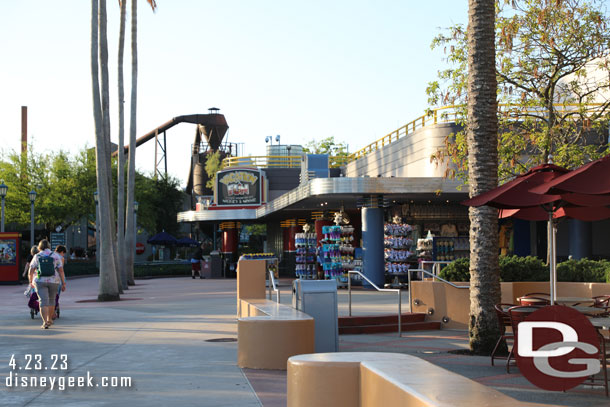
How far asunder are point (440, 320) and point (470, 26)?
6.66 metres

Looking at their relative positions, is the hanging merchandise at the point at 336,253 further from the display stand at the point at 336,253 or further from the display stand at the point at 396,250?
the display stand at the point at 396,250

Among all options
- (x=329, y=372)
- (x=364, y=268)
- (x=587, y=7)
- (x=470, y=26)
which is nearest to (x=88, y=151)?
(x=364, y=268)

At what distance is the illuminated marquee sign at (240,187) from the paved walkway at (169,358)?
32.9 metres

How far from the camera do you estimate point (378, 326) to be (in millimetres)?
15516

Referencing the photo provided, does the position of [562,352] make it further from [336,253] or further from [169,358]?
[336,253]

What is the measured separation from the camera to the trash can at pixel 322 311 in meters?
11.9

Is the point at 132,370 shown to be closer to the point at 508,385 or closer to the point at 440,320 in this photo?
the point at 508,385

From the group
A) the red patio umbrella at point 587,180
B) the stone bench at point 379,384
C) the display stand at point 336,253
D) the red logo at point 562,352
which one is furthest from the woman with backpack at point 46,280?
the display stand at point 336,253

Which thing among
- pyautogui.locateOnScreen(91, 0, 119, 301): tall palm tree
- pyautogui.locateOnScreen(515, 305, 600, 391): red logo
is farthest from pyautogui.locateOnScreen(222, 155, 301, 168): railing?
pyautogui.locateOnScreen(515, 305, 600, 391): red logo

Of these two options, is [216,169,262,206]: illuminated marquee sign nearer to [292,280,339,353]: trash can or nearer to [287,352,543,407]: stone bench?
[292,280,339,353]: trash can

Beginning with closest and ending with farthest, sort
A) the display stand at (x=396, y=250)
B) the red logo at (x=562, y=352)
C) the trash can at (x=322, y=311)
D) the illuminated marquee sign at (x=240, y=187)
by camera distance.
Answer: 1. the red logo at (x=562, y=352)
2. the trash can at (x=322, y=311)
3. the display stand at (x=396, y=250)
4. the illuminated marquee sign at (x=240, y=187)

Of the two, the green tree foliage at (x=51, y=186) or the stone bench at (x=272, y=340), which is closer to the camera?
the stone bench at (x=272, y=340)

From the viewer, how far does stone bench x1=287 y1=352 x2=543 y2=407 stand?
3.93 metres

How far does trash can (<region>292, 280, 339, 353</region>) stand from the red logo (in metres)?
4.16
